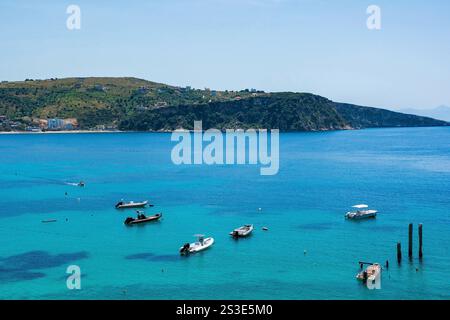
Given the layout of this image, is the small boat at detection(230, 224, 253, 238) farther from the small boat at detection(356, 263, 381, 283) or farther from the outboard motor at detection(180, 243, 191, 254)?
the small boat at detection(356, 263, 381, 283)

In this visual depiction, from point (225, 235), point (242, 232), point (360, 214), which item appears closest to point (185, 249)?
point (225, 235)

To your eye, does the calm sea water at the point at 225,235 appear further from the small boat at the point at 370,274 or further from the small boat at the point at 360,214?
the small boat at the point at 360,214

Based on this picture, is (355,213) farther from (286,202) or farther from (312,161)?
(312,161)

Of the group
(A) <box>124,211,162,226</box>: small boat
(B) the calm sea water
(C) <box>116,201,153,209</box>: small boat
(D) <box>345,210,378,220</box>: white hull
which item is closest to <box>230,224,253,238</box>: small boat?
(B) the calm sea water

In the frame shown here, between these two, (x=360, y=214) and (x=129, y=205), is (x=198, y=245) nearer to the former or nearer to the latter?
(x=360, y=214)
